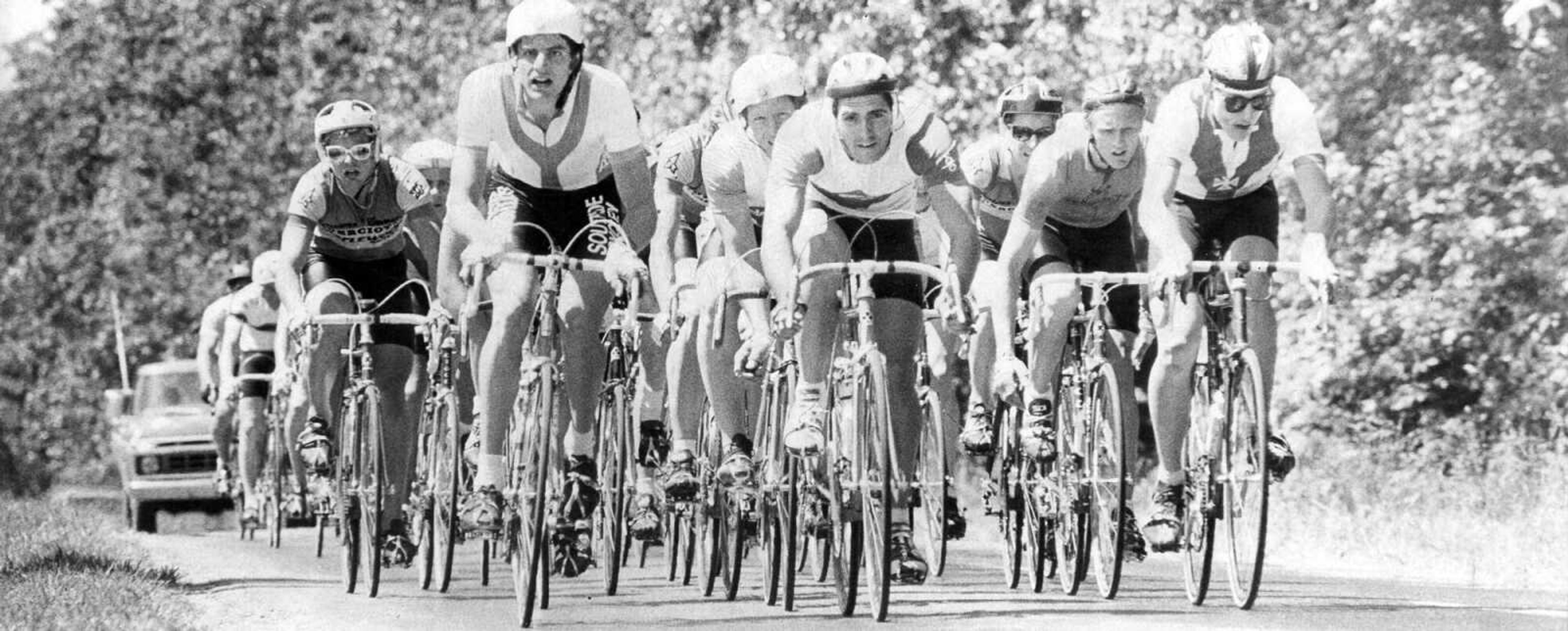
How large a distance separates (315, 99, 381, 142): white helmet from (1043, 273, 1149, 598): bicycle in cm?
357

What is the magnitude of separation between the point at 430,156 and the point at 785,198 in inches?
185

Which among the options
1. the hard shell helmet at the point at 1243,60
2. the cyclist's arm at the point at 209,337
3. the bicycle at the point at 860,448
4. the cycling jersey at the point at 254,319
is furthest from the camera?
the cyclist's arm at the point at 209,337

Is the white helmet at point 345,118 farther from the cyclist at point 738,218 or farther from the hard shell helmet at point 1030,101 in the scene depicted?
the hard shell helmet at point 1030,101

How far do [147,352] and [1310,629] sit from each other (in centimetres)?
3534

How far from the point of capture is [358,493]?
12.1m

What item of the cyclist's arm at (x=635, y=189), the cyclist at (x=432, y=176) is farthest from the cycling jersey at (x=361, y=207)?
the cyclist's arm at (x=635, y=189)

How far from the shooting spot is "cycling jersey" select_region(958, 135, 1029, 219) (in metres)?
12.6

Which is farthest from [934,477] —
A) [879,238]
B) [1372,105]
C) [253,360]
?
[1372,105]

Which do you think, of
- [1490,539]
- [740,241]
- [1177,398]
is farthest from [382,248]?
[1490,539]

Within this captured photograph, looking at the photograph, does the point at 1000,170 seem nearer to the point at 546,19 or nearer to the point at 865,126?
the point at 865,126

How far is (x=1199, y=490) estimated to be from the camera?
998cm

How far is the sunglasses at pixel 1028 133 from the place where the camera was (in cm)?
1254

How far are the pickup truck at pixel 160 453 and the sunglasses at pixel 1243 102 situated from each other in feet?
47.5

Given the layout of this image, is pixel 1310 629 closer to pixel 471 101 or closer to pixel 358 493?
pixel 471 101
